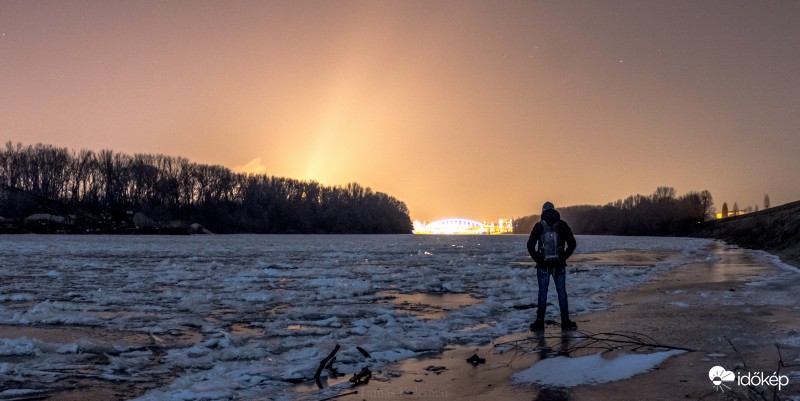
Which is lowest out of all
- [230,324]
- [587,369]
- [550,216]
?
[230,324]

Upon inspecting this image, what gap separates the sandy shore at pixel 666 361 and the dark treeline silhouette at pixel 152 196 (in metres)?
113

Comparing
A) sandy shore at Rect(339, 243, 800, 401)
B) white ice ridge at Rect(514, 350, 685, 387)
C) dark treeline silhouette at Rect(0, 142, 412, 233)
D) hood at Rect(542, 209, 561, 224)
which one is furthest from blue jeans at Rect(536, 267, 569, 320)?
dark treeline silhouette at Rect(0, 142, 412, 233)

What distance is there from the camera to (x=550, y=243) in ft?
33.1

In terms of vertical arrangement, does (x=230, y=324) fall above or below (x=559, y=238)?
below

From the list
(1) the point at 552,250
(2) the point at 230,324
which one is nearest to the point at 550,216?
(1) the point at 552,250

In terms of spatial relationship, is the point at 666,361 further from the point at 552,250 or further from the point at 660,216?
the point at 660,216

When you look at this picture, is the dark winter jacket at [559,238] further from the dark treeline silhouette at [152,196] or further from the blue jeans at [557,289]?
the dark treeline silhouette at [152,196]

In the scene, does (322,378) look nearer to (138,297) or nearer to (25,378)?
(25,378)

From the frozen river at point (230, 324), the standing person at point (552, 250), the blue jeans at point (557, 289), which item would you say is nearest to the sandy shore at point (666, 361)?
the blue jeans at point (557, 289)

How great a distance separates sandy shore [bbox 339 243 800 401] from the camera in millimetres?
5672

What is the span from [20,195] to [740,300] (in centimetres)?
13123

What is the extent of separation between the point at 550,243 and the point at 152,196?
14202 centimetres

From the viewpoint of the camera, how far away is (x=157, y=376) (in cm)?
685

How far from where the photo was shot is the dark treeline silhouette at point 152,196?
117 metres
